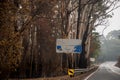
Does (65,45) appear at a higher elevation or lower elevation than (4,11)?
lower

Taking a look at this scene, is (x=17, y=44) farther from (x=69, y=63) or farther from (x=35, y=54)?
(x=35, y=54)

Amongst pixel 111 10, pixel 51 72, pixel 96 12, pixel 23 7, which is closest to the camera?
pixel 23 7

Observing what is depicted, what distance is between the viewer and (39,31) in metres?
50.0

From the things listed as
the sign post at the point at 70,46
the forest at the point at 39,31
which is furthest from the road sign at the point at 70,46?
the forest at the point at 39,31

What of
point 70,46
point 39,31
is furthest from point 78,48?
point 39,31

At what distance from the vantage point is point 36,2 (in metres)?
27.1

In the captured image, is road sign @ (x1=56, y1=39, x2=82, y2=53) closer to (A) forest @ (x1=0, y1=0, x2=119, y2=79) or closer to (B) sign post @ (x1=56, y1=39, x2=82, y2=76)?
(B) sign post @ (x1=56, y1=39, x2=82, y2=76)

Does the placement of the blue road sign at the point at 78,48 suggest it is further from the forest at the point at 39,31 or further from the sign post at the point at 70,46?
the forest at the point at 39,31

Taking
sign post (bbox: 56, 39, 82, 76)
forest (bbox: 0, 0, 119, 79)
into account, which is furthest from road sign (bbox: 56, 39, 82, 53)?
forest (bbox: 0, 0, 119, 79)

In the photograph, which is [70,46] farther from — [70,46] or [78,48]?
[78,48]

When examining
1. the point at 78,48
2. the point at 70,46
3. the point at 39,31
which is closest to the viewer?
the point at 78,48

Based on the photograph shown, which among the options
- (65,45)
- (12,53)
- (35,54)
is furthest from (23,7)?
(35,54)

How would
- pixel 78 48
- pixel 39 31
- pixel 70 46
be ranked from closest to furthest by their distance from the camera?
1. pixel 78 48
2. pixel 70 46
3. pixel 39 31

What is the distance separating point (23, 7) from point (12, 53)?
13.8 feet
